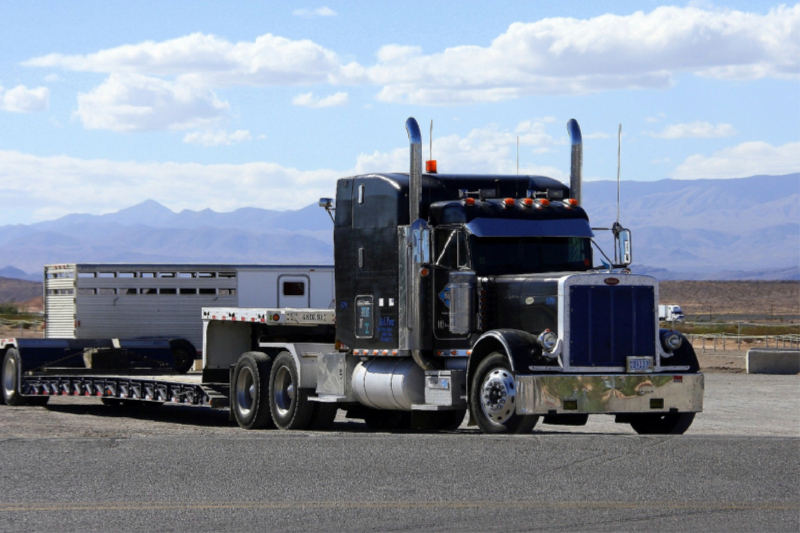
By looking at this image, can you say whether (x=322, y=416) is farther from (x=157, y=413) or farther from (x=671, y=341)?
(x=157, y=413)

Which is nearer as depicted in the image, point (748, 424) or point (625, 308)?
point (625, 308)

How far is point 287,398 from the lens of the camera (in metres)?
17.2

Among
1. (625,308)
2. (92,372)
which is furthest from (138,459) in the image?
(92,372)

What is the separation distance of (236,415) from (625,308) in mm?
6007

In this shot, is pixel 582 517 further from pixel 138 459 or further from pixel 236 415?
pixel 236 415

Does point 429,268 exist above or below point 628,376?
above

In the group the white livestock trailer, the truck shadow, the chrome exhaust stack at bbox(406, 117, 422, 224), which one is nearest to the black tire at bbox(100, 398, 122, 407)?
the truck shadow

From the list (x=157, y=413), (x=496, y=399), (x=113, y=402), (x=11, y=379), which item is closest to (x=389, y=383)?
(x=496, y=399)

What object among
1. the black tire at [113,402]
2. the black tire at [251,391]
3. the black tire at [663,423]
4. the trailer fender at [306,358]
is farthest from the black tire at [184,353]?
the black tire at [663,423]

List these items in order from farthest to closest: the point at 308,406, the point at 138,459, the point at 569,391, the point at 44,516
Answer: the point at 308,406 → the point at 569,391 → the point at 138,459 → the point at 44,516

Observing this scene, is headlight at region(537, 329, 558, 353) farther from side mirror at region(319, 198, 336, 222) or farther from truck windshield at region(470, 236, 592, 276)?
side mirror at region(319, 198, 336, 222)

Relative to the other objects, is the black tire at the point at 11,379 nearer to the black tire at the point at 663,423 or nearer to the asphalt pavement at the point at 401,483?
the asphalt pavement at the point at 401,483

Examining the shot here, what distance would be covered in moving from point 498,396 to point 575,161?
13.2 ft

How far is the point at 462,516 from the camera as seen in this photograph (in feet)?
31.1
